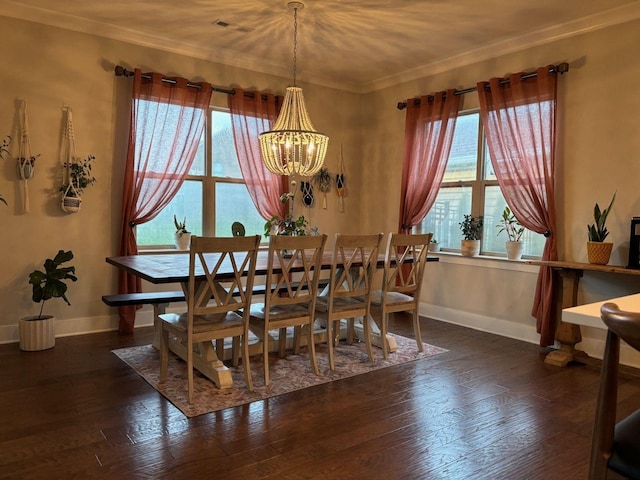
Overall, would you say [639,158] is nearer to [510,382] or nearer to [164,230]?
[510,382]

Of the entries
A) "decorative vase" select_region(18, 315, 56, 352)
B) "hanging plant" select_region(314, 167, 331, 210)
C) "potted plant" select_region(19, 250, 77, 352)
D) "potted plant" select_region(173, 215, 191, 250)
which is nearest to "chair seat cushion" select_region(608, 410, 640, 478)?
"potted plant" select_region(19, 250, 77, 352)

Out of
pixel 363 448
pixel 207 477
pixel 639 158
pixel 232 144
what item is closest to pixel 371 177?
pixel 232 144

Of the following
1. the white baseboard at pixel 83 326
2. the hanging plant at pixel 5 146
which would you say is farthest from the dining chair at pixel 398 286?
the hanging plant at pixel 5 146

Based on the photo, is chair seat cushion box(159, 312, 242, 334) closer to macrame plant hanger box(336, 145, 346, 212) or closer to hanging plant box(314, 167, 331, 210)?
hanging plant box(314, 167, 331, 210)

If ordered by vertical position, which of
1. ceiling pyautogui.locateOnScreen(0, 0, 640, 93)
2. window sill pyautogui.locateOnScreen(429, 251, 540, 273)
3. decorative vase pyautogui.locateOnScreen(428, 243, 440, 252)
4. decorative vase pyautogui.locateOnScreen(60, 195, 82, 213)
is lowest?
window sill pyautogui.locateOnScreen(429, 251, 540, 273)

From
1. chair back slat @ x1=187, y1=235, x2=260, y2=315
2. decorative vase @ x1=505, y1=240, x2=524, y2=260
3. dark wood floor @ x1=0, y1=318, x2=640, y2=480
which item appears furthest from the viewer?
decorative vase @ x1=505, y1=240, x2=524, y2=260

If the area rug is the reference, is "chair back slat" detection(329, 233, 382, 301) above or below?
above

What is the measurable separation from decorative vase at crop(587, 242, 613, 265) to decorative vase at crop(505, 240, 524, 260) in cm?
78

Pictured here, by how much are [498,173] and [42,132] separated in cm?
410

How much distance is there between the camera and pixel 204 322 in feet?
9.32

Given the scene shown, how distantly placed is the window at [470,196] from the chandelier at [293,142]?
1.91m

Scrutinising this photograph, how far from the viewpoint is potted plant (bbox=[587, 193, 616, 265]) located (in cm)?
350

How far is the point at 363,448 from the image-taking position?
2248 millimetres

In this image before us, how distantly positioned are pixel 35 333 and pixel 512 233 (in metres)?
4.26
